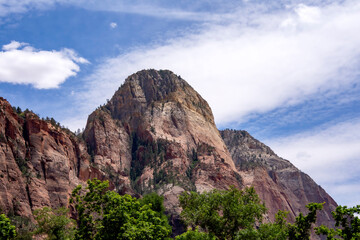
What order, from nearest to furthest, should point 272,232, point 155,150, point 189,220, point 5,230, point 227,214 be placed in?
point 5,230, point 272,232, point 227,214, point 189,220, point 155,150

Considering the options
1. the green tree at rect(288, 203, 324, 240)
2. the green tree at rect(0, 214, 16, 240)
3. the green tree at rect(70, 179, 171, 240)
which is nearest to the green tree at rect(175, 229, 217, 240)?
the green tree at rect(70, 179, 171, 240)

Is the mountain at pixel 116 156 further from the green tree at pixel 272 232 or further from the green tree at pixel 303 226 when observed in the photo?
the green tree at pixel 303 226

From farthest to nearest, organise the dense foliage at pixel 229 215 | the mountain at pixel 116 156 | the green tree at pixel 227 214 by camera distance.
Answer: the mountain at pixel 116 156, the green tree at pixel 227 214, the dense foliage at pixel 229 215

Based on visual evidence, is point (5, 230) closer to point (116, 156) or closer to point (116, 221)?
point (116, 221)

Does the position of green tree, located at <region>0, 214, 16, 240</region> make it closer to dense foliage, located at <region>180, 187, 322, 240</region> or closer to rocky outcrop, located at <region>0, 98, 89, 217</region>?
dense foliage, located at <region>180, 187, 322, 240</region>

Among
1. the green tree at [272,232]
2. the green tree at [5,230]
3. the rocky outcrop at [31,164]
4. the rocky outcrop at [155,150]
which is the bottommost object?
the green tree at [272,232]

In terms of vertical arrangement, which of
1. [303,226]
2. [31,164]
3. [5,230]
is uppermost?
[31,164]

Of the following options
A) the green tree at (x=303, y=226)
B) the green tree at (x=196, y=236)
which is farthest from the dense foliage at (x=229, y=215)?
the green tree at (x=196, y=236)

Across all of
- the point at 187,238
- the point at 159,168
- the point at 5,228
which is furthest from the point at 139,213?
the point at 159,168

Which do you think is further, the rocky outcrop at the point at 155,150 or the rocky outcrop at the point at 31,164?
the rocky outcrop at the point at 155,150

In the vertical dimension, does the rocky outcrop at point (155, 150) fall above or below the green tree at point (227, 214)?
above

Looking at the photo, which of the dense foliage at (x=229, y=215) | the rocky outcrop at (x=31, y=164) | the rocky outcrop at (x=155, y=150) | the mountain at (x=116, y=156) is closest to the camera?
the dense foliage at (x=229, y=215)

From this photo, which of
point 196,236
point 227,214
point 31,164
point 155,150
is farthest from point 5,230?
point 155,150

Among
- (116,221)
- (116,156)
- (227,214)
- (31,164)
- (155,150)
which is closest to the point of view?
(116,221)
